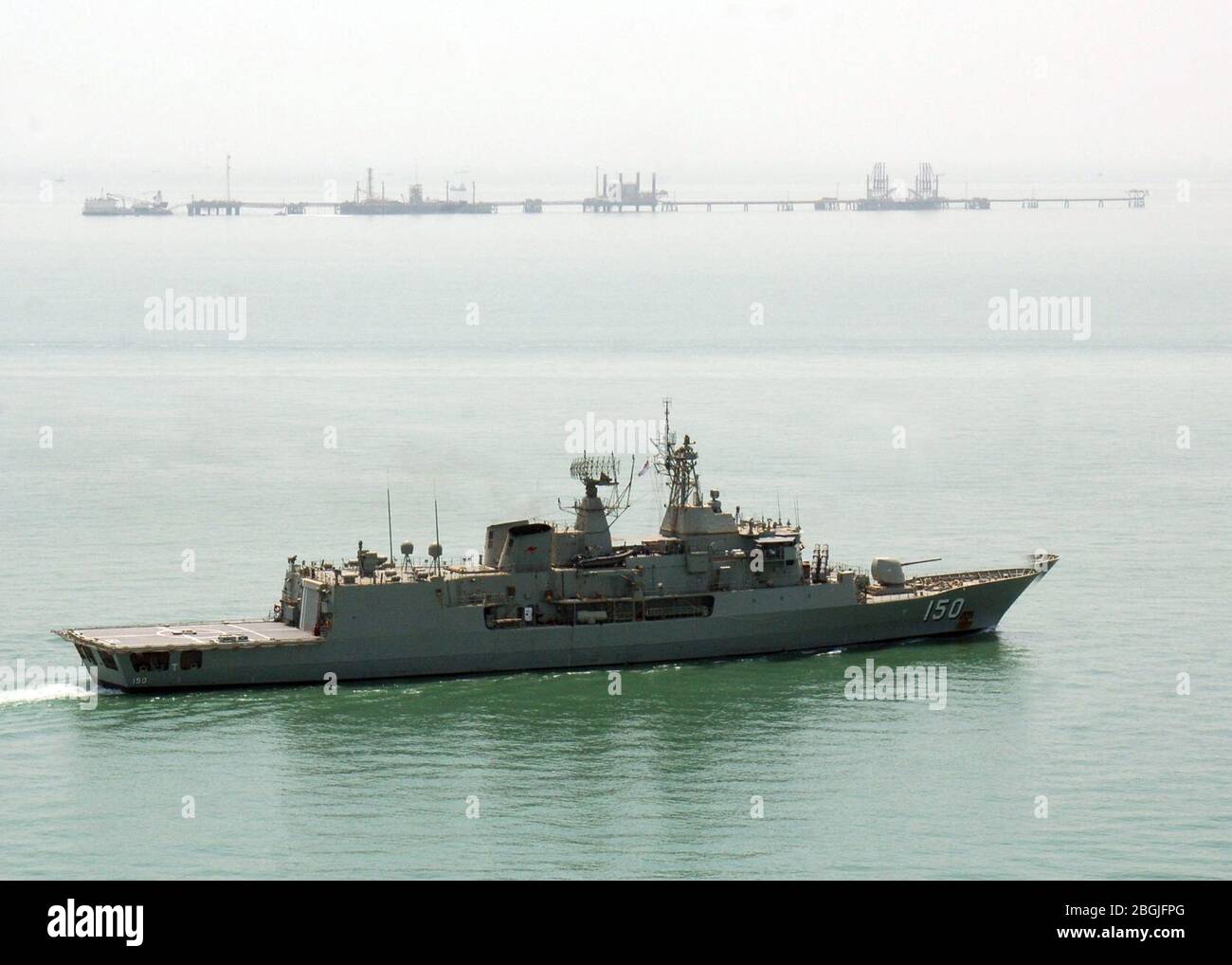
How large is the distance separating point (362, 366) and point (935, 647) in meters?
72.5

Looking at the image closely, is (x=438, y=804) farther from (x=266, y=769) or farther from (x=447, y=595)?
(x=447, y=595)

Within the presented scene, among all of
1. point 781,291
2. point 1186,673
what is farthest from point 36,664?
point 781,291

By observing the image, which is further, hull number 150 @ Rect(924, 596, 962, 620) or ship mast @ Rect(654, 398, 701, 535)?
hull number 150 @ Rect(924, 596, 962, 620)

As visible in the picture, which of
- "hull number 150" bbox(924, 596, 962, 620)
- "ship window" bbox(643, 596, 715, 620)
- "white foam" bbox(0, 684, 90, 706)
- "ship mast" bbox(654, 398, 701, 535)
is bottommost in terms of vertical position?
"white foam" bbox(0, 684, 90, 706)

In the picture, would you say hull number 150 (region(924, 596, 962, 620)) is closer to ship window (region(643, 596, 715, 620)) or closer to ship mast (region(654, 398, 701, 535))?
ship window (region(643, 596, 715, 620))

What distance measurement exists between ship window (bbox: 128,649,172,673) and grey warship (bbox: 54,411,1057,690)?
35 mm

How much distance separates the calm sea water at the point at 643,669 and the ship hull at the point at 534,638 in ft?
2.14

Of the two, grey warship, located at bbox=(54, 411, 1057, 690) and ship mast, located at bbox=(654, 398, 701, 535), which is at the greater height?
ship mast, located at bbox=(654, 398, 701, 535)

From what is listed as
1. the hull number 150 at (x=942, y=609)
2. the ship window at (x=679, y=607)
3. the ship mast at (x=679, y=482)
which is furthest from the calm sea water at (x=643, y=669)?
the ship mast at (x=679, y=482)

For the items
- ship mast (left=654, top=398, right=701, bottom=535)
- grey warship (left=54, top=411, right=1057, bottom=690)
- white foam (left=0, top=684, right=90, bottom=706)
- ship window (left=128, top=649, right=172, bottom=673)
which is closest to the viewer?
white foam (left=0, top=684, right=90, bottom=706)

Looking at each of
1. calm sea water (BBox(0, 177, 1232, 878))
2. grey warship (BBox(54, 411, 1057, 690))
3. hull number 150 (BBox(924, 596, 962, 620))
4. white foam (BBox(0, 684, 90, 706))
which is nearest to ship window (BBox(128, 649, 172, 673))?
grey warship (BBox(54, 411, 1057, 690))

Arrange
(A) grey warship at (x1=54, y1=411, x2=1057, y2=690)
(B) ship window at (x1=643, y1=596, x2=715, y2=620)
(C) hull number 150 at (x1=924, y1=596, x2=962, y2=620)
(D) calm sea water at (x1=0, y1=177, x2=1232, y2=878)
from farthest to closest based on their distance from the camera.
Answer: (C) hull number 150 at (x1=924, y1=596, x2=962, y2=620) < (B) ship window at (x1=643, y1=596, x2=715, y2=620) < (A) grey warship at (x1=54, y1=411, x2=1057, y2=690) < (D) calm sea water at (x1=0, y1=177, x2=1232, y2=878)

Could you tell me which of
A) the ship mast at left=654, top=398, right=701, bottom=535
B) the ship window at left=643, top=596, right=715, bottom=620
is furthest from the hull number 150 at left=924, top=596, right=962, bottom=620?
the ship mast at left=654, top=398, right=701, bottom=535

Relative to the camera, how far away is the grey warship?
5231cm
